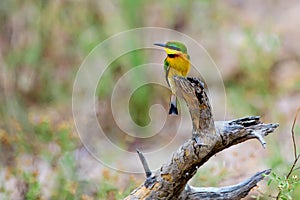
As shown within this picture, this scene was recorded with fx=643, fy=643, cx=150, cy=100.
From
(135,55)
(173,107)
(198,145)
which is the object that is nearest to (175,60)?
(173,107)

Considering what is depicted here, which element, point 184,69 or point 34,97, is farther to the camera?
point 34,97

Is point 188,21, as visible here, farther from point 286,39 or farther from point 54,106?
point 54,106

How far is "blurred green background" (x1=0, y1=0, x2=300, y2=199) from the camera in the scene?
3162 mm

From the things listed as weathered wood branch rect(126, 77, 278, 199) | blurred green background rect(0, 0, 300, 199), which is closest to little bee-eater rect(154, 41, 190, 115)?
weathered wood branch rect(126, 77, 278, 199)

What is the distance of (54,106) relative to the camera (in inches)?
142

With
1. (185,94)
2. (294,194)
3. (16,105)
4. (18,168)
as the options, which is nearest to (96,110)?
(16,105)

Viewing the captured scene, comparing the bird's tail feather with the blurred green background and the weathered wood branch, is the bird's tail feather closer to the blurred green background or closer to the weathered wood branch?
the weathered wood branch

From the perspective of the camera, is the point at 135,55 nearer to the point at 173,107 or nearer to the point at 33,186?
the point at 33,186

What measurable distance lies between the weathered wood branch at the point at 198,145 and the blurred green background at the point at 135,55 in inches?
43.1

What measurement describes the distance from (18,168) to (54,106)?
1421 mm

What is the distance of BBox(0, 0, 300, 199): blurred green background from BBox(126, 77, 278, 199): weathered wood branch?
3.59ft

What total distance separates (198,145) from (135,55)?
201 cm

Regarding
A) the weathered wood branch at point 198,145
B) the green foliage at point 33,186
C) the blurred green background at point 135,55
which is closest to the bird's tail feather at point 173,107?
the weathered wood branch at point 198,145

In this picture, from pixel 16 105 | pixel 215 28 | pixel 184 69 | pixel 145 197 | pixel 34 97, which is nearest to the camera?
pixel 184 69
